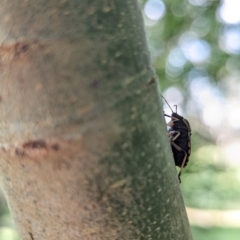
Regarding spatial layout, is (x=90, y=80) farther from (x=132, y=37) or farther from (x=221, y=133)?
(x=221, y=133)

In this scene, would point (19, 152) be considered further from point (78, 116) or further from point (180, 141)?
point (180, 141)

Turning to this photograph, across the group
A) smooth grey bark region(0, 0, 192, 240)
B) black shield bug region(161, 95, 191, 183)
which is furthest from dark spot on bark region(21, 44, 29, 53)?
black shield bug region(161, 95, 191, 183)

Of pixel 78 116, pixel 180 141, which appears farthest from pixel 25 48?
pixel 180 141

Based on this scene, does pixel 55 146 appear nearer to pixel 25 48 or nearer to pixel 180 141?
pixel 25 48

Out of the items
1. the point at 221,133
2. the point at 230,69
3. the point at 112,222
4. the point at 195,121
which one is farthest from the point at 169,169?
the point at 221,133

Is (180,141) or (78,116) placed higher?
(78,116)

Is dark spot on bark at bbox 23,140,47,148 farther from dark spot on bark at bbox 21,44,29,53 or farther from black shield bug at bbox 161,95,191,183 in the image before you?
black shield bug at bbox 161,95,191,183

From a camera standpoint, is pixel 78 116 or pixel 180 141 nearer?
pixel 78 116

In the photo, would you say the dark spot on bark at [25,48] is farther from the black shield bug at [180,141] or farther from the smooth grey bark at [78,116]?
the black shield bug at [180,141]
